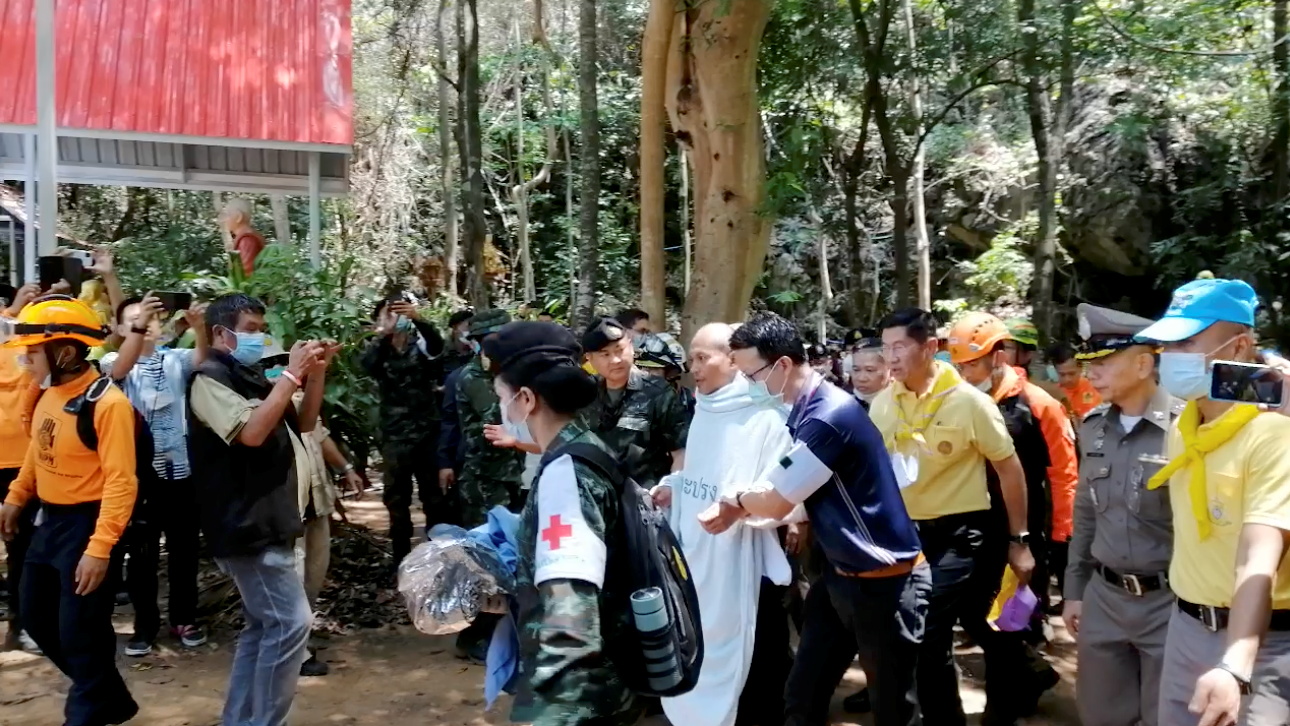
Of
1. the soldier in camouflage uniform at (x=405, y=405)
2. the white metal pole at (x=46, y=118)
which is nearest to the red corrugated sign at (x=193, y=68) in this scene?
the white metal pole at (x=46, y=118)

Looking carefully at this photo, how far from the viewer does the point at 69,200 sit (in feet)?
64.4

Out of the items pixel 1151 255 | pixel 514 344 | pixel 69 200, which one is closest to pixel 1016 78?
pixel 1151 255

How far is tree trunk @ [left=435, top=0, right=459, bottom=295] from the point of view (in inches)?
642

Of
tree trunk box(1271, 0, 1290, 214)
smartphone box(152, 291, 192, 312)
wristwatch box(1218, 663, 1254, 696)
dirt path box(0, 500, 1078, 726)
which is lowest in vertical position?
dirt path box(0, 500, 1078, 726)

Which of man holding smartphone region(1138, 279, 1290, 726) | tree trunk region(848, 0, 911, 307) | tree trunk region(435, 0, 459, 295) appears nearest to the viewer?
man holding smartphone region(1138, 279, 1290, 726)

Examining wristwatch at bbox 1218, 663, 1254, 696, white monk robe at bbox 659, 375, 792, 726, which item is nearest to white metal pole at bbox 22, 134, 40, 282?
white monk robe at bbox 659, 375, 792, 726

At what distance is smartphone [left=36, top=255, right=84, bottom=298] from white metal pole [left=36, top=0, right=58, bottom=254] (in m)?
0.68

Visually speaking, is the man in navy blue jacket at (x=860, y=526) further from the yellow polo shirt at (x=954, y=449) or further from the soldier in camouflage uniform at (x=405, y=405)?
the soldier in camouflage uniform at (x=405, y=405)

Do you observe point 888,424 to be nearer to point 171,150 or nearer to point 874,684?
point 874,684

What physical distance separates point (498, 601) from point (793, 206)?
7132 mm

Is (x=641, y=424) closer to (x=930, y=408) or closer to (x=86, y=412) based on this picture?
(x=930, y=408)

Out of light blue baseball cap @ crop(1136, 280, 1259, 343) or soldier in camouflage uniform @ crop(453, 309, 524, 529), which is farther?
soldier in camouflage uniform @ crop(453, 309, 524, 529)

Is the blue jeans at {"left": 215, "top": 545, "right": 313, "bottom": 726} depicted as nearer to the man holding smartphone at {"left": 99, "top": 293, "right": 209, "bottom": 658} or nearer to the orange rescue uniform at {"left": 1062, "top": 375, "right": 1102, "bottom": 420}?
the man holding smartphone at {"left": 99, "top": 293, "right": 209, "bottom": 658}

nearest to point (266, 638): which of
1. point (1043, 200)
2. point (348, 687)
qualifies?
point (348, 687)
